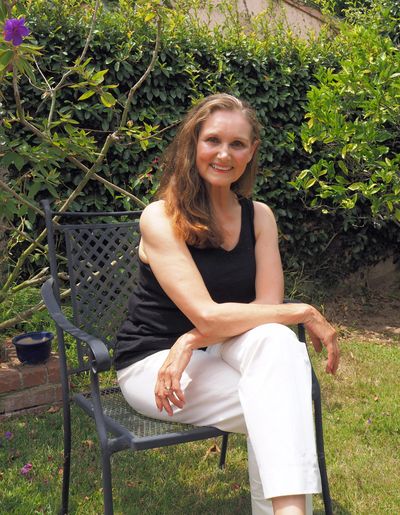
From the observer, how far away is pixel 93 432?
3061mm

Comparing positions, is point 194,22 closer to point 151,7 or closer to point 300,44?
point 300,44

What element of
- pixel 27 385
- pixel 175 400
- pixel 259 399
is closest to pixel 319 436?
pixel 259 399

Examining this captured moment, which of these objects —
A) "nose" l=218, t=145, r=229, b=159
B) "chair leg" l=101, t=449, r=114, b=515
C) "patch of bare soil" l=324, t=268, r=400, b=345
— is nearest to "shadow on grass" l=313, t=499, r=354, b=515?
"chair leg" l=101, t=449, r=114, b=515

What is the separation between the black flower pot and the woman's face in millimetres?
1626

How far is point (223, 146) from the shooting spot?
2174mm

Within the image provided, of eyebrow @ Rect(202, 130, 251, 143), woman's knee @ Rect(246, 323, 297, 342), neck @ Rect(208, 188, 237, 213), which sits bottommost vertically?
woman's knee @ Rect(246, 323, 297, 342)

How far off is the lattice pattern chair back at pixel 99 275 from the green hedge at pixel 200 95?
120cm

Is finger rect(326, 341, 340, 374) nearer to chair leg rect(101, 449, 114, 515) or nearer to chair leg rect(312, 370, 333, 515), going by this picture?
chair leg rect(312, 370, 333, 515)

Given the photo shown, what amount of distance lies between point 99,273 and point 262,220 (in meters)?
0.70

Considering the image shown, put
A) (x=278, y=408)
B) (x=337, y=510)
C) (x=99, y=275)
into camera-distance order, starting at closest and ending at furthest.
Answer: (x=278, y=408)
(x=337, y=510)
(x=99, y=275)

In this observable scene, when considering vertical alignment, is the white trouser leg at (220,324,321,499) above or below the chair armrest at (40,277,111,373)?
below

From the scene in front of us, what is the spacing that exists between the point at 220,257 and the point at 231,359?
0.39 meters

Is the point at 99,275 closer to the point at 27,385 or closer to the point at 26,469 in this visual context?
the point at 26,469

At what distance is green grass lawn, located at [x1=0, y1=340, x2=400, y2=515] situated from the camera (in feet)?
8.02
